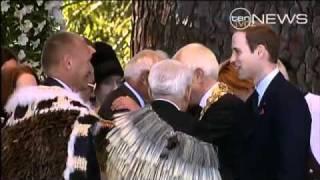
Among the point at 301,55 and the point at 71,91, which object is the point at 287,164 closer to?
the point at 71,91

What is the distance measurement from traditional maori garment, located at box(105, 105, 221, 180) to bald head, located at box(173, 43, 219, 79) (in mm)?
488

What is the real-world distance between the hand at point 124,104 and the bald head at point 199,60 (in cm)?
41

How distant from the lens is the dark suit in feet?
17.8

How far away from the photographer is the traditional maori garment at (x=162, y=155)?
5.42 m

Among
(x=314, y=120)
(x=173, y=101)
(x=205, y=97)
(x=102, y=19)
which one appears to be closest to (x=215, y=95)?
(x=205, y=97)

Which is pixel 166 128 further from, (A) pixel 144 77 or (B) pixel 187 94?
(A) pixel 144 77

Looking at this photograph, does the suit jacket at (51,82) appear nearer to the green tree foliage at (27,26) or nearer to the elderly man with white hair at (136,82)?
the elderly man with white hair at (136,82)

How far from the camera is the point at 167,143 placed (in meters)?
5.43

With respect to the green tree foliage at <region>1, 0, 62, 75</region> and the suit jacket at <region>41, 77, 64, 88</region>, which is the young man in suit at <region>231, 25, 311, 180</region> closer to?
the suit jacket at <region>41, 77, 64, 88</region>

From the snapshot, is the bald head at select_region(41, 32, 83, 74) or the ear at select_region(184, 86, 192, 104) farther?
the bald head at select_region(41, 32, 83, 74)

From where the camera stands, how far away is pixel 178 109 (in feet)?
17.9

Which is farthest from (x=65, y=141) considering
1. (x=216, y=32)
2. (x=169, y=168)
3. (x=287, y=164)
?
(x=216, y=32)

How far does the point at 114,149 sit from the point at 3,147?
570mm

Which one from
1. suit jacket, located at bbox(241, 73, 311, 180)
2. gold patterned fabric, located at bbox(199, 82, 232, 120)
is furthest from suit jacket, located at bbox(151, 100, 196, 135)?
suit jacket, located at bbox(241, 73, 311, 180)
